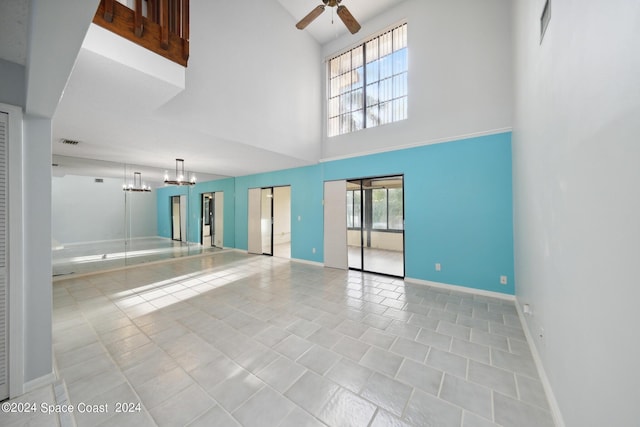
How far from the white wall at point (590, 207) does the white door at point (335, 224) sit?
12.4 feet

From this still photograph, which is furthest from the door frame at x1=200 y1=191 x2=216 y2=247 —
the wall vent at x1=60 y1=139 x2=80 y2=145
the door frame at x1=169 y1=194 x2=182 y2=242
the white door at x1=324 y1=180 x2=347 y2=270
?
the white door at x1=324 y1=180 x2=347 y2=270

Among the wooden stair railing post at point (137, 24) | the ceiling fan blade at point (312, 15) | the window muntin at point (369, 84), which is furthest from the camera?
the window muntin at point (369, 84)

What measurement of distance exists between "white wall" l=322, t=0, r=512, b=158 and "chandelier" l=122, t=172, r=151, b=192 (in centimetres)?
A: 653

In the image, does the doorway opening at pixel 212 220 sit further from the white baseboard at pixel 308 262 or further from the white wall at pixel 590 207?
the white wall at pixel 590 207

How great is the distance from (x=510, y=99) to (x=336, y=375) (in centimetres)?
461

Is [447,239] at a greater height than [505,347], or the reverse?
[447,239]

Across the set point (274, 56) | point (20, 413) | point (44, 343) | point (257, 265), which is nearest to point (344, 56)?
point (274, 56)

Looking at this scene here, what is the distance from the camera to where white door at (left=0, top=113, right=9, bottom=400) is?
5.64 ft

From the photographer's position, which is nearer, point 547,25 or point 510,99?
point 547,25

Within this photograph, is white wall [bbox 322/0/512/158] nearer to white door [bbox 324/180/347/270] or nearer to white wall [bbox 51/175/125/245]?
white door [bbox 324/180/347/270]

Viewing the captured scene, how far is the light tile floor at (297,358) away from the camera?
5.33 feet

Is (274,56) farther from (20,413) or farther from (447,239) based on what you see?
(20,413)

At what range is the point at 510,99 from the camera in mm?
3613

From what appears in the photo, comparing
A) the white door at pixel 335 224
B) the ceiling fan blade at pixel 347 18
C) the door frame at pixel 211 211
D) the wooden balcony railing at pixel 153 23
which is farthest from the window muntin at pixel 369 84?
the door frame at pixel 211 211
